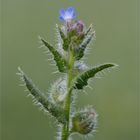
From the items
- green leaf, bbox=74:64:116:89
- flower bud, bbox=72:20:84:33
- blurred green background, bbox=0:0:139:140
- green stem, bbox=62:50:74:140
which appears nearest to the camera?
green stem, bbox=62:50:74:140

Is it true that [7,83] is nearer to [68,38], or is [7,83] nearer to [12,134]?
[12,134]

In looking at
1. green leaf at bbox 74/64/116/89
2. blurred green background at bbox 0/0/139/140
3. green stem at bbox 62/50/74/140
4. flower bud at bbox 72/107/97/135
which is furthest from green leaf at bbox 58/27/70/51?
blurred green background at bbox 0/0/139/140

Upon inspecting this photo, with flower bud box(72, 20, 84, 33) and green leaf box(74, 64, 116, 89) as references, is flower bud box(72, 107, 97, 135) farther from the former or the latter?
flower bud box(72, 20, 84, 33)

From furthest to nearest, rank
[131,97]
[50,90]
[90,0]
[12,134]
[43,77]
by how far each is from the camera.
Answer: [90,0] → [43,77] → [131,97] → [12,134] → [50,90]

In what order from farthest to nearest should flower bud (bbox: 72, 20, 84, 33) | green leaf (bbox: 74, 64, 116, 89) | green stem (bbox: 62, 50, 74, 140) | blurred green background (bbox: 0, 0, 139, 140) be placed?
blurred green background (bbox: 0, 0, 139, 140)
flower bud (bbox: 72, 20, 84, 33)
green leaf (bbox: 74, 64, 116, 89)
green stem (bbox: 62, 50, 74, 140)

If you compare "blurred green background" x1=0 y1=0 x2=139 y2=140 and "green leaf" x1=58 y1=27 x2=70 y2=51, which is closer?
"green leaf" x1=58 y1=27 x2=70 y2=51

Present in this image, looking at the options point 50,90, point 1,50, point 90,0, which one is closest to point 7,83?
point 1,50

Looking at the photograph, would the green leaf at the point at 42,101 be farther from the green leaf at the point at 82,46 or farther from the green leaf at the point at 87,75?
the green leaf at the point at 82,46
